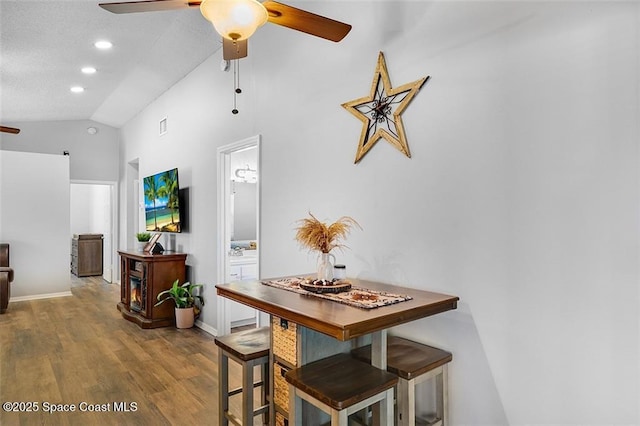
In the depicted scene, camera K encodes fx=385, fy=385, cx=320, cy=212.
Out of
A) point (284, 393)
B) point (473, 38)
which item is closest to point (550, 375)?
point (284, 393)

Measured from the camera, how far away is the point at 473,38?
2.01m

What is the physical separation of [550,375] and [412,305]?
0.69 meters

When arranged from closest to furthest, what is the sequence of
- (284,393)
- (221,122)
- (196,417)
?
1. (284,393)
2. (196,417)
3. (221,122)

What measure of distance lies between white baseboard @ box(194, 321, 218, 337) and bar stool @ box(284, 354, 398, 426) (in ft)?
8.87

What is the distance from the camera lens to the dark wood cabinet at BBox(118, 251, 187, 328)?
473 centimetres

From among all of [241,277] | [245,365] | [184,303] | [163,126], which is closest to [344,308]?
[245,365]

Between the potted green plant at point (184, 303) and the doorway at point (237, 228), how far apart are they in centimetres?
53

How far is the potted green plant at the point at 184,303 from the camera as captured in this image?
467cm

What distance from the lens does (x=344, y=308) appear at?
1.72 meters

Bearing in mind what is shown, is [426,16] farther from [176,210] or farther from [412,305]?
[176,210]

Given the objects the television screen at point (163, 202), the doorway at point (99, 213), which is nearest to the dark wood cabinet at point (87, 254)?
the doorway at point (99, 213)

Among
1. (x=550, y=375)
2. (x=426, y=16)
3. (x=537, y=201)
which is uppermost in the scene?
(x=426, y=16)

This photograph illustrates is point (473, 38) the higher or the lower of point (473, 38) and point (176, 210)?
the higher

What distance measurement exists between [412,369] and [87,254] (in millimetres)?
8860
